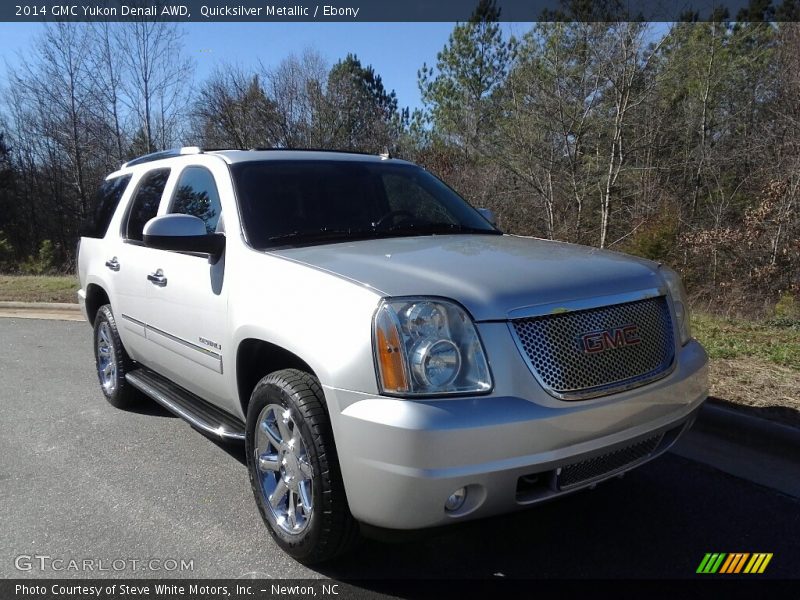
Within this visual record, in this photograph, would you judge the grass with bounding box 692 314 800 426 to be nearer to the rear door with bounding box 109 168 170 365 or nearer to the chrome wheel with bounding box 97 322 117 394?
the rear door with bounding box 109 168 170 365

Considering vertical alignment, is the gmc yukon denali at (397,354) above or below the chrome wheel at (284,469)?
above

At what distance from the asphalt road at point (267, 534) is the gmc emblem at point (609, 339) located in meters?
0.93

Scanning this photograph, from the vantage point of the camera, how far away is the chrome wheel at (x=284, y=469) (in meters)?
2.76

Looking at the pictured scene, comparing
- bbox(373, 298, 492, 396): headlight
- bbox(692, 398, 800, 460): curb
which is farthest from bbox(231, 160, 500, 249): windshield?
bbox(692, 398, 800, 460): curb

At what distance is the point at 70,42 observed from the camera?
26297mm

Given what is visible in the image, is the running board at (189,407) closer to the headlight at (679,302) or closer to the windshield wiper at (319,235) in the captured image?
the windshield wiper at (319,235)

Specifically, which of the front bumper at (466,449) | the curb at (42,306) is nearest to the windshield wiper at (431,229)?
the front bumper at (466,449)

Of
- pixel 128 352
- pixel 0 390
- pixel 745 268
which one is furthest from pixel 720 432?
pixel 745 268

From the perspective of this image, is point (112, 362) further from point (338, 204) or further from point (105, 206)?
point (338, 204)

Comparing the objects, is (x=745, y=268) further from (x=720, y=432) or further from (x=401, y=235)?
(x=401, y=235)

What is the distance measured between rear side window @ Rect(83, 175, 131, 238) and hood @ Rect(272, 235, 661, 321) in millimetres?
2732

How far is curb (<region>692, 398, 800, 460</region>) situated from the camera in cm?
380

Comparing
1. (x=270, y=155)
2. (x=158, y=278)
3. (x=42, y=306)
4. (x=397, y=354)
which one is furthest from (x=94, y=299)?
(x=42, y=306)

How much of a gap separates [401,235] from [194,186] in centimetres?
143
